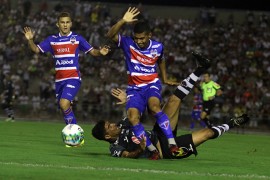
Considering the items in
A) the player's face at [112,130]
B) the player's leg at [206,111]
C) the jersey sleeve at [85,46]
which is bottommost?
the player's leg at [206,111]

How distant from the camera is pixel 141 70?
1447 cm

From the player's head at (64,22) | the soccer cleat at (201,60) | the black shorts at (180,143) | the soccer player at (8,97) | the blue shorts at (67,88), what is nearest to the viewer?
the black shorts at (180,143)

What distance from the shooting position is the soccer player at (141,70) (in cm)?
1367

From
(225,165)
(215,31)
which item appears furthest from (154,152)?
(215,31)

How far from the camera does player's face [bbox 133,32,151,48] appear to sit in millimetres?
14234

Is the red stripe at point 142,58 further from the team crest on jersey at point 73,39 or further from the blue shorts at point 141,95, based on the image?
the team crest on jersey at point 73,39

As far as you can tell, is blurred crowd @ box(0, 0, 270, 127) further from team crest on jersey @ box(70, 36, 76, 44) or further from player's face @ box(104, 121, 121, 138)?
player's face @ box(104, 121, 121, 138)

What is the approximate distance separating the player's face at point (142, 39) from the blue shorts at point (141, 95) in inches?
30.7

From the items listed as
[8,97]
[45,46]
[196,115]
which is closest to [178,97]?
[45,46]

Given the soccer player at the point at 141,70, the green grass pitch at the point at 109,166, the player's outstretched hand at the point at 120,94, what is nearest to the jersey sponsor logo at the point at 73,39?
the green grass pitch at the point at 109,166

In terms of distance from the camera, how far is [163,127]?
44.2 feet

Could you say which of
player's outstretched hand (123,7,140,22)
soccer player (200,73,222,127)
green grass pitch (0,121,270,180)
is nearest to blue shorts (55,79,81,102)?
green grass pitch (0,121,270,180)

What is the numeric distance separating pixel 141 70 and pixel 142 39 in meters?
0.61

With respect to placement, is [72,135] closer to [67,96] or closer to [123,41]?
[123,41]
